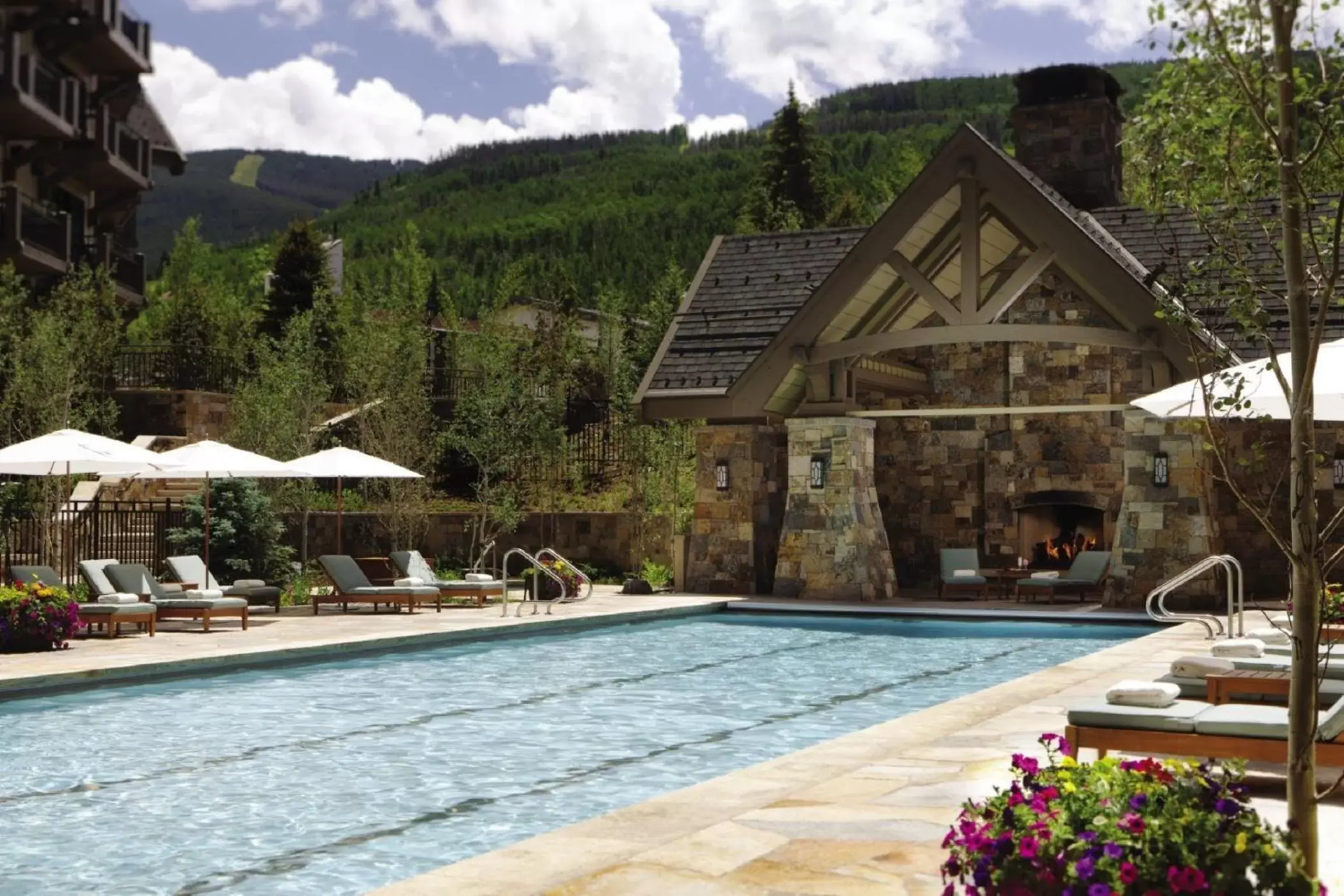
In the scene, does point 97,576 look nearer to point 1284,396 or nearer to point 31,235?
point 1284,396

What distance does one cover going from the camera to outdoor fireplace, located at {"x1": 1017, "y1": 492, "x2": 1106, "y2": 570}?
22.5 m

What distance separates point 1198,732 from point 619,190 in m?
95.8

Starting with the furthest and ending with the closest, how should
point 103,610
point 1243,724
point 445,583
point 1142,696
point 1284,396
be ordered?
point 445,583, point 103,610, point 1142,696, point 1243,724, point 1284,396

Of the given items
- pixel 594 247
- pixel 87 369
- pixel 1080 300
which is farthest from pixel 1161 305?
pixel 594 247

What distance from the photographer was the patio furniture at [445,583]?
65.6ft

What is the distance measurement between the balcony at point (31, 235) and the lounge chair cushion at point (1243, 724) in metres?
29.7

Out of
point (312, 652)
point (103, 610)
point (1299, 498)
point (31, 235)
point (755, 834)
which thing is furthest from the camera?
point (31, 235)

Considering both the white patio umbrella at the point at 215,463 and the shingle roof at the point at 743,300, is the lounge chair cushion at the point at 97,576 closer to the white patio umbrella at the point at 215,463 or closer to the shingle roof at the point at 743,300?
the white patio umbrella at the point at 215,463

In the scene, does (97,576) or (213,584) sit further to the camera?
(213,584)

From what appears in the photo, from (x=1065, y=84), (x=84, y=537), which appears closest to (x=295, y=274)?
(x=84, y=537)

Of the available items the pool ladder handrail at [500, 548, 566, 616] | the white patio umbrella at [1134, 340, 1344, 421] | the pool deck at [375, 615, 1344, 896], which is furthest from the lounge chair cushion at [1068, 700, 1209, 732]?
the pool ladder handrail at [500, 548, 566, 616]

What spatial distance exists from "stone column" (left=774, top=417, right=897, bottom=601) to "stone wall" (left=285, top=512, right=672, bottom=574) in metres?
3.84

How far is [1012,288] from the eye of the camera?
18641 mm

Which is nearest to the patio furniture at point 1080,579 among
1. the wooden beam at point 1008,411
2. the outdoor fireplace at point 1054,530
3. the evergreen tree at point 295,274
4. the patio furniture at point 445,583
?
the outdoor fireplace at point 1054,530
